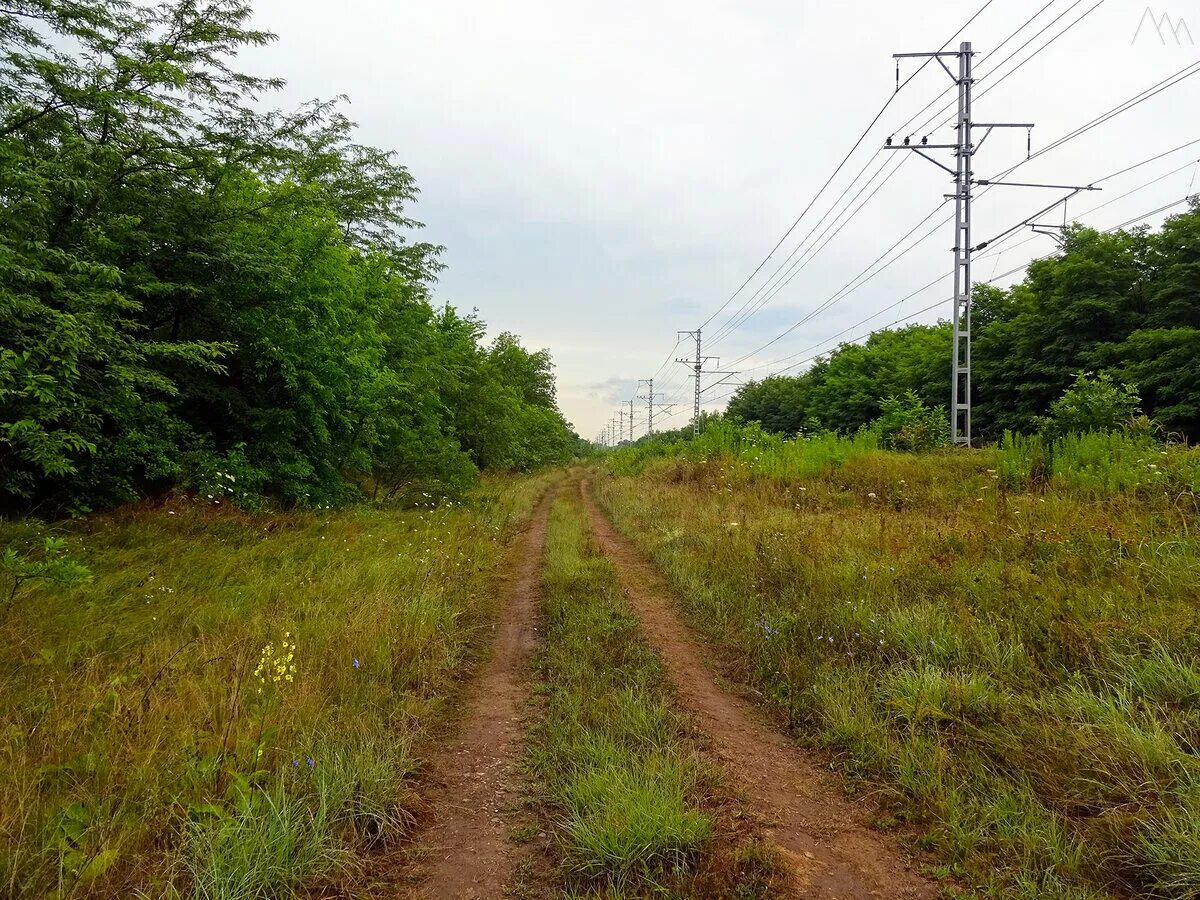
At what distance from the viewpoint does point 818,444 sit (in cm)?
1597

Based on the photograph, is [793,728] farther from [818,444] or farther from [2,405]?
[818,444]

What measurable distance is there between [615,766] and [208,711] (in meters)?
2.57

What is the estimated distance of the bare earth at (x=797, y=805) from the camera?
2580 millimetres

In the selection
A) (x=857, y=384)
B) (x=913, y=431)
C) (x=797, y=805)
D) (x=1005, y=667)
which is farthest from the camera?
(x=857, y=384)

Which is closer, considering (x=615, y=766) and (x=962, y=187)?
(x=615, y=766)

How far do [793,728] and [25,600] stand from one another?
6.80 m

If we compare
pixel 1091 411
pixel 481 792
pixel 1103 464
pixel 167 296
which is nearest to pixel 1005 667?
pixel 481 792

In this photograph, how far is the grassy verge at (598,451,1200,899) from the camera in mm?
2652

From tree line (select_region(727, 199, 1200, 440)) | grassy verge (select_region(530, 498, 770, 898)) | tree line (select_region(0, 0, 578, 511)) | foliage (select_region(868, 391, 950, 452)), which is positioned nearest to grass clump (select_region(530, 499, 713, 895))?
grassy verge (select_region(530, 498, 770, 898))

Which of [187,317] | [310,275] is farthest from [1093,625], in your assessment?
[187,317]

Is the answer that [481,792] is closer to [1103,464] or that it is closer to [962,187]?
[1103,464]

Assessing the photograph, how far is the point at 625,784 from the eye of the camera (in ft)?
10.0

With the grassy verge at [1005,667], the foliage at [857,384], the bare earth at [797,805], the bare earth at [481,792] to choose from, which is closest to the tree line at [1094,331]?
the foliage at [857,384]

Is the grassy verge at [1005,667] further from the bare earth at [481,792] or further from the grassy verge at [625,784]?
the bare earth at [481,792]
